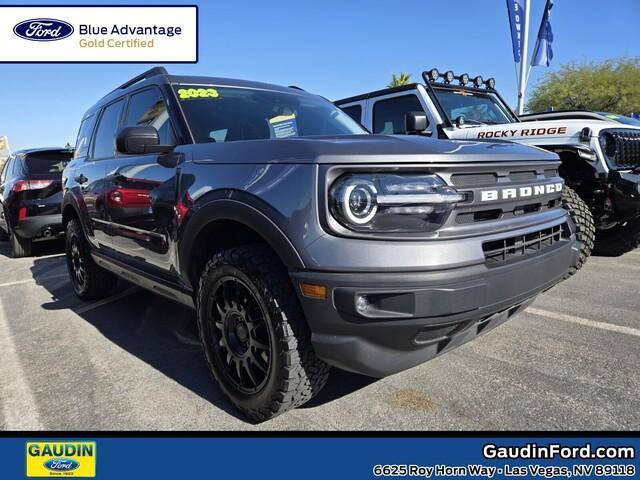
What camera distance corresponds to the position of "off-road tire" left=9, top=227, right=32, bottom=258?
6828 millimetres

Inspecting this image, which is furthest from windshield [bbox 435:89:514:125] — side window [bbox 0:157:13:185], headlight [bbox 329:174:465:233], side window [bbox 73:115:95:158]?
side window [bbox 0:157:13:185]

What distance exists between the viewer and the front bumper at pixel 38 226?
6500 mm

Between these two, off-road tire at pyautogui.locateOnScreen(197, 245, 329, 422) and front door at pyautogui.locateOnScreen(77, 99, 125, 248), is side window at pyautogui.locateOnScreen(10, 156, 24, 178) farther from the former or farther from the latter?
off-road tire at pyautogui.locateOnScreen(197, 245, 329, 422)

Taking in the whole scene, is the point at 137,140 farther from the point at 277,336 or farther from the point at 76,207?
the point at 76,207

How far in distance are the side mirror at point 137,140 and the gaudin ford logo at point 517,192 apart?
1.73 m

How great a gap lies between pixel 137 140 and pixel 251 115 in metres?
0.77

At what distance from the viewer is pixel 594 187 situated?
4406mm

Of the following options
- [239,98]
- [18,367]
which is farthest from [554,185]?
[18,367]

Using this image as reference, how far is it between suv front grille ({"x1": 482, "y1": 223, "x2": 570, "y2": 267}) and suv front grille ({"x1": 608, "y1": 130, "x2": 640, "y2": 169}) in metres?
2.89

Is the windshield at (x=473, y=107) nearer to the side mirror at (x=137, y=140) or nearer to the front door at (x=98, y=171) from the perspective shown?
the front door at (x=98, y=171)

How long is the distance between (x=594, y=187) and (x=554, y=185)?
2.51m

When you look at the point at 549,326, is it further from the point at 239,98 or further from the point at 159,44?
the point at 159,44

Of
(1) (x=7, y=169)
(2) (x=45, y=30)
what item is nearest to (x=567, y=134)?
(1) (x=7, y=169)
